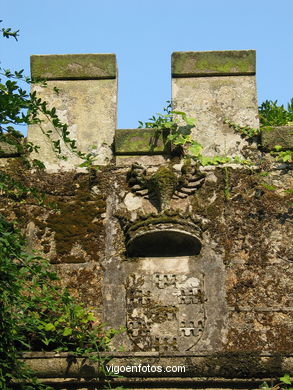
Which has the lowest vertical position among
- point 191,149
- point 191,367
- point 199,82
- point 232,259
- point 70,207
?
point 191,367

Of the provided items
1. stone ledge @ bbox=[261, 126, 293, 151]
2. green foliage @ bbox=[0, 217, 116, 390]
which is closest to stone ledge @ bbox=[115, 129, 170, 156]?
stone ledge @ bbox=[261, 126, 293, 151]

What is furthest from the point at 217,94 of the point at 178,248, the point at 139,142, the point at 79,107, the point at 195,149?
the point at 178,248

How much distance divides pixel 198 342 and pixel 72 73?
265 cm

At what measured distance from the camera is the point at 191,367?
6336mm

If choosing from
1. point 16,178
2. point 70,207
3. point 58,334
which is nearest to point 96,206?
point 70,207

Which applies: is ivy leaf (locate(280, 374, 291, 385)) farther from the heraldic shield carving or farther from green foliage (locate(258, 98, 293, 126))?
green foliage (locate(258, 98, 293, 126))

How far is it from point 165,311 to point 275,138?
5.89ft

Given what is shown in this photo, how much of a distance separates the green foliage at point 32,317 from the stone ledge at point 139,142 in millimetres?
1306

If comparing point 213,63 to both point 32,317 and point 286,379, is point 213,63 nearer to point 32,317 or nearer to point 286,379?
point 32,317

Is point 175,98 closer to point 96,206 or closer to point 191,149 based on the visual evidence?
point 191,149

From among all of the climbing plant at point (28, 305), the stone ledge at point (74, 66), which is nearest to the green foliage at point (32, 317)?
the climbing plant at point (28, 305)

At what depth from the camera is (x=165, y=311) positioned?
265 inches

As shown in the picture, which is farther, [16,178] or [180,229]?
[16,178]

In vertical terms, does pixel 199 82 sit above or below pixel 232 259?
Result: above
